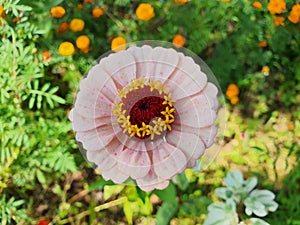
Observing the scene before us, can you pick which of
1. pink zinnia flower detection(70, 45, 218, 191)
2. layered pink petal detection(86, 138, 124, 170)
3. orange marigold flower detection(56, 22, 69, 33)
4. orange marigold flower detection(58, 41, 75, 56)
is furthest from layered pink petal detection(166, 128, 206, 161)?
orange marigold flower detection(56, 22, 69, 33)

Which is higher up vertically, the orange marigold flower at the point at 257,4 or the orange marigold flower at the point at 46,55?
the orange marigold flower at the point at 257,4

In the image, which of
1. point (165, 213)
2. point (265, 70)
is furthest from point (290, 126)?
point (165, 213)

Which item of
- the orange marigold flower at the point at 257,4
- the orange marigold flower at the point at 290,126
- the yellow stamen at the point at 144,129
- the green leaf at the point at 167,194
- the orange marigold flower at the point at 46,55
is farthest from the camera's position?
the orange marigold flower at the point at 290,126

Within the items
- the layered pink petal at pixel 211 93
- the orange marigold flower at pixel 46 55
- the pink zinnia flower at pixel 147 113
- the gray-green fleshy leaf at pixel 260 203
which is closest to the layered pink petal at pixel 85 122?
the pink zinnia flower at pixel 147 113

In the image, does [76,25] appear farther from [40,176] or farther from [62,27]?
A: [40,176]

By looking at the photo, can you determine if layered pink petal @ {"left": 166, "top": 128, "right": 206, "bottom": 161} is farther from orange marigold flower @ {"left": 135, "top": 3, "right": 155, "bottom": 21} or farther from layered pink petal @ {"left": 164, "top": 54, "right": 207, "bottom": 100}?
orange marigold flower @ {"left": 135, "top": 3, "right": 155, "bottom": 21}

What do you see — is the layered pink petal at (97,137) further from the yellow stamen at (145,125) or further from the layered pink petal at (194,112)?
the layered pink petal at (194,112)

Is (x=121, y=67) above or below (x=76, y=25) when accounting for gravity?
above
